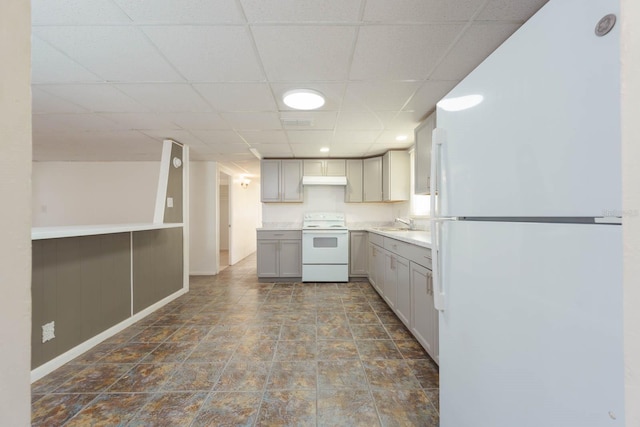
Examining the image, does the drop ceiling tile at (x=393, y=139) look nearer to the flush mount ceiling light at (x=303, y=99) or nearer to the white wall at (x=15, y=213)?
the flush mount ceiling light at (x=303, y=99)

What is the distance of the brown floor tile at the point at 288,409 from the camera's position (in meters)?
1.46

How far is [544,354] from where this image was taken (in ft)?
2.24

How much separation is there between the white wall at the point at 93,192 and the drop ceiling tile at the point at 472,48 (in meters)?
5.29

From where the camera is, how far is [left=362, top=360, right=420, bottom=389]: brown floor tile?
1.75 m

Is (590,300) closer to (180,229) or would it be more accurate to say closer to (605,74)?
(605,74)

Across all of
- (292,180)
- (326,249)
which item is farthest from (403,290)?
(292,180)

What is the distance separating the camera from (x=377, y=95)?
2.35 meters

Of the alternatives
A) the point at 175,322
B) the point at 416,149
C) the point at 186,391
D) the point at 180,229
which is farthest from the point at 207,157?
the point at 186,391

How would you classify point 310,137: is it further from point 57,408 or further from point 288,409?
point 57,408

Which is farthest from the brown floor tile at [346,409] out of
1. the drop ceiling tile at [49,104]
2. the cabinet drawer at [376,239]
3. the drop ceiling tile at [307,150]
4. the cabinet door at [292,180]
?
the cabinet door at [292,180]

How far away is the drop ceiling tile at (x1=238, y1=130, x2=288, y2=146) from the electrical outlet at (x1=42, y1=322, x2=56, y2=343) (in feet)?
8.36

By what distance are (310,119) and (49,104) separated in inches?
99.1

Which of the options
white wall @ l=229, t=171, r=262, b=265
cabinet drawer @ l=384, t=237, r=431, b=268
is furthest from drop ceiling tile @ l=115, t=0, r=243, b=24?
white wall @ l=229, t=171, r=262, b=265

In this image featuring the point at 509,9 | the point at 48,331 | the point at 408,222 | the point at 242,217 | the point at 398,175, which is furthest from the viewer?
the point at 242,217
